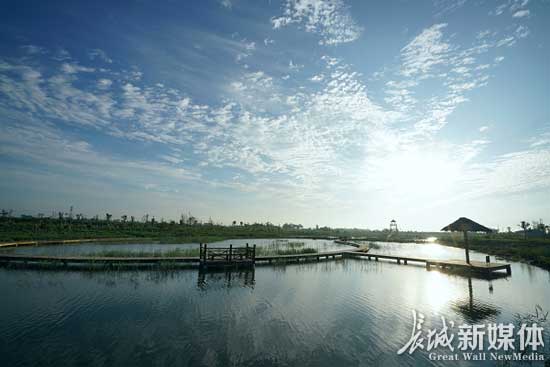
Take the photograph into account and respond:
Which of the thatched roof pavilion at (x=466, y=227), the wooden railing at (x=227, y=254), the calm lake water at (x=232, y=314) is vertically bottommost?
the calm lake water at (x=232, y=314)

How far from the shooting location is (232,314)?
38.3ft

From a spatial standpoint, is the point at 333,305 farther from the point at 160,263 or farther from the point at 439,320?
the point at 160,263

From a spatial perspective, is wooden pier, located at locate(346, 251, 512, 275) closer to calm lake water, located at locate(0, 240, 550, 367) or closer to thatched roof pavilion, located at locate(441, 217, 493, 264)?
thatched roof pavilion, located at locate(441, 217, 493, 264)

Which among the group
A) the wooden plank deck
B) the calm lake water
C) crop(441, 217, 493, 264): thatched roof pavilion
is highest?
crop(441, 217, 493, 264): thatched roof pavilion

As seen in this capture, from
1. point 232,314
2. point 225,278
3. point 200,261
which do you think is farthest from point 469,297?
point 200,261

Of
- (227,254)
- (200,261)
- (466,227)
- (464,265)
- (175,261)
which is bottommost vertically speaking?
(175,261)

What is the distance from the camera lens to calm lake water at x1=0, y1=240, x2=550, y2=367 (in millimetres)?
8258

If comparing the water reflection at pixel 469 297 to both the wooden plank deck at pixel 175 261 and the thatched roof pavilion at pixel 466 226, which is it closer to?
the wooden plank deck at pixel 175 261

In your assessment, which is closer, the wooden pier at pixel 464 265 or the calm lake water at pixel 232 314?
the calm lake water at pixel 232 314

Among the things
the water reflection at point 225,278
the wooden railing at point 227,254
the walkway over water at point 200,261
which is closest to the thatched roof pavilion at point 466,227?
the walkway over water at point 200,261

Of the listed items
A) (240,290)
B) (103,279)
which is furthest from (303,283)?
(103,279)

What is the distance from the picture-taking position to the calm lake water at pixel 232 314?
8.26m

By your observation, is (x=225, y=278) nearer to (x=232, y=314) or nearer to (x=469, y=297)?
(x=232, y=314)

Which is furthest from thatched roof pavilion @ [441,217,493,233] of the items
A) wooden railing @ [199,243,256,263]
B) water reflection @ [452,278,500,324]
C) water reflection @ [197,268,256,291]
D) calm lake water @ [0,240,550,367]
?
water reflection @ [197,268,256,291]
